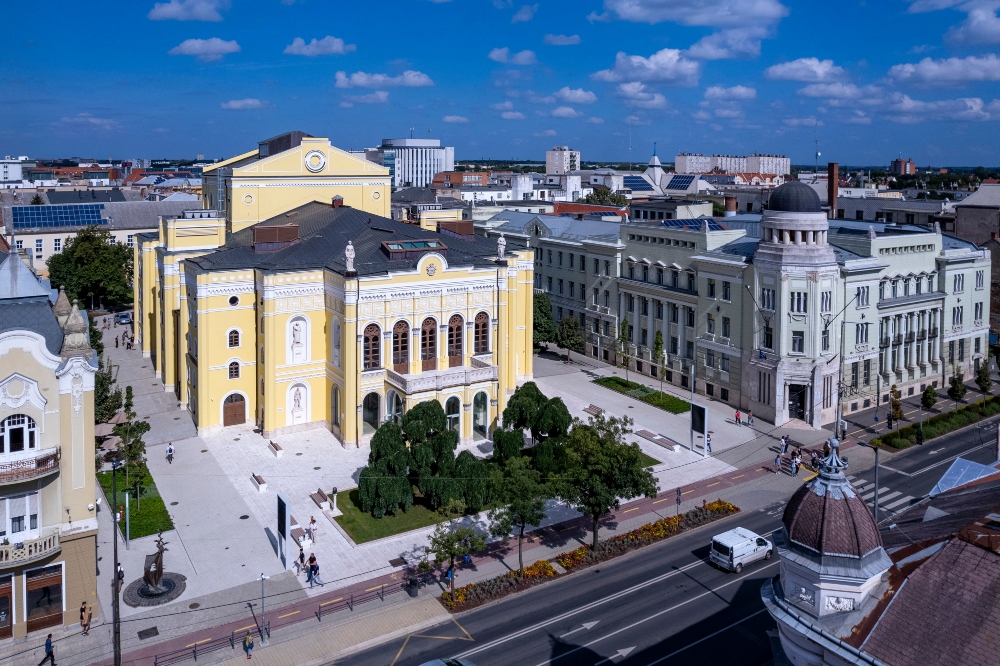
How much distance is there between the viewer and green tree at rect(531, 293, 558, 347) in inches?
3305

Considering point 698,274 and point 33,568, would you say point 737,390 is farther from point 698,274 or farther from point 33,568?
point 33,568

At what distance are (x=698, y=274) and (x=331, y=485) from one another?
36.0 metres

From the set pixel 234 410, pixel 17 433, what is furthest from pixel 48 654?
pixel 234 410

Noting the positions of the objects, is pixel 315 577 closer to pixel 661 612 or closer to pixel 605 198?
pixel 661 612

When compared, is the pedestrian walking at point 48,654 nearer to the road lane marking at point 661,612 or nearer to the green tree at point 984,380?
the road lane marking at point 661,612

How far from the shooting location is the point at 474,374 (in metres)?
58.5

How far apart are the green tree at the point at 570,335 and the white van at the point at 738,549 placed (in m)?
39.9

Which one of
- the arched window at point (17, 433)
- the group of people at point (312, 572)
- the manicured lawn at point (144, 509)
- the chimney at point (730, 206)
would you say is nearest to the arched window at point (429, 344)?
the manicured lawn at point (144, 509)

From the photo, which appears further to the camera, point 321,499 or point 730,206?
point 730,206

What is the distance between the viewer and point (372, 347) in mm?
58375

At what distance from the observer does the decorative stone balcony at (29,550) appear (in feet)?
110

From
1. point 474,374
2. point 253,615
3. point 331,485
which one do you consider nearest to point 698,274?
point 474,374

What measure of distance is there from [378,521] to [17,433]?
1917 centimetres

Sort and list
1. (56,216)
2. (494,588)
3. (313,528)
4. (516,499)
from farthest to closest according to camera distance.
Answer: (56,216) < (313,528) < (494,588) < (516,499)
